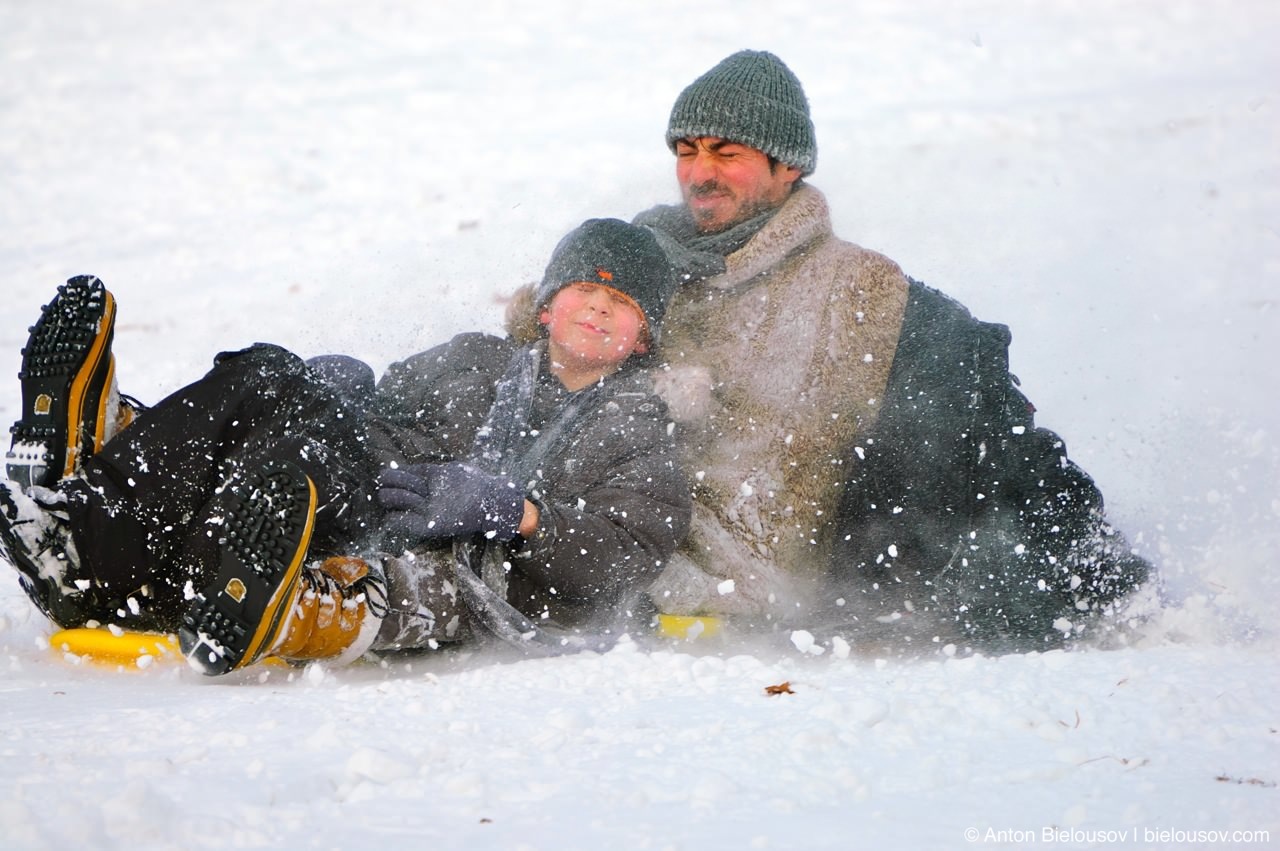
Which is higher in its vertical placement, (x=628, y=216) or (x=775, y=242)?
(x=628, y=216)

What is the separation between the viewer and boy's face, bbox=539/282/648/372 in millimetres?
2973

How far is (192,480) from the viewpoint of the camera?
2572 millimetres

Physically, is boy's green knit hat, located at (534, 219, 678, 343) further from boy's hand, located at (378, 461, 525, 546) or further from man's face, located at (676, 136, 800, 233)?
boy's hand, located at (378, 461, 525, 546)

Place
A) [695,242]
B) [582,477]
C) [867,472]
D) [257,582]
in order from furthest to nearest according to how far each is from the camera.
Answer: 1. [695,242]
2. [867,472]
3. [582,477]
4. [257,582]

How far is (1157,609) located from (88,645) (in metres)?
2.23

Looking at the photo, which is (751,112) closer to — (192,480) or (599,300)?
(599,300)

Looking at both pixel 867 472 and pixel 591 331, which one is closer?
pixel 591 331

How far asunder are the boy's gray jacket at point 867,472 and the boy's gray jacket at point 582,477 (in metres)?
0.21

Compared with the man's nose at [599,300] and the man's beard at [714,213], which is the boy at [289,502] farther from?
the man's beard at [714,213]

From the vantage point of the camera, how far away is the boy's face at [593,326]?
297 cm

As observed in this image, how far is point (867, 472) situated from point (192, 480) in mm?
1501

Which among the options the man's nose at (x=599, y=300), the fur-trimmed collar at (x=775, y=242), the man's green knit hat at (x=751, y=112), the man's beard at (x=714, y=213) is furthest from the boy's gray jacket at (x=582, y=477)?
the man's green knit hat at (x=751, y=112)

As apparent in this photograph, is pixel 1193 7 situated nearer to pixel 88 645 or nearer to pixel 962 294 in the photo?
pixel 962 294

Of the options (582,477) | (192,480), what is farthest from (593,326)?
(192,480)
